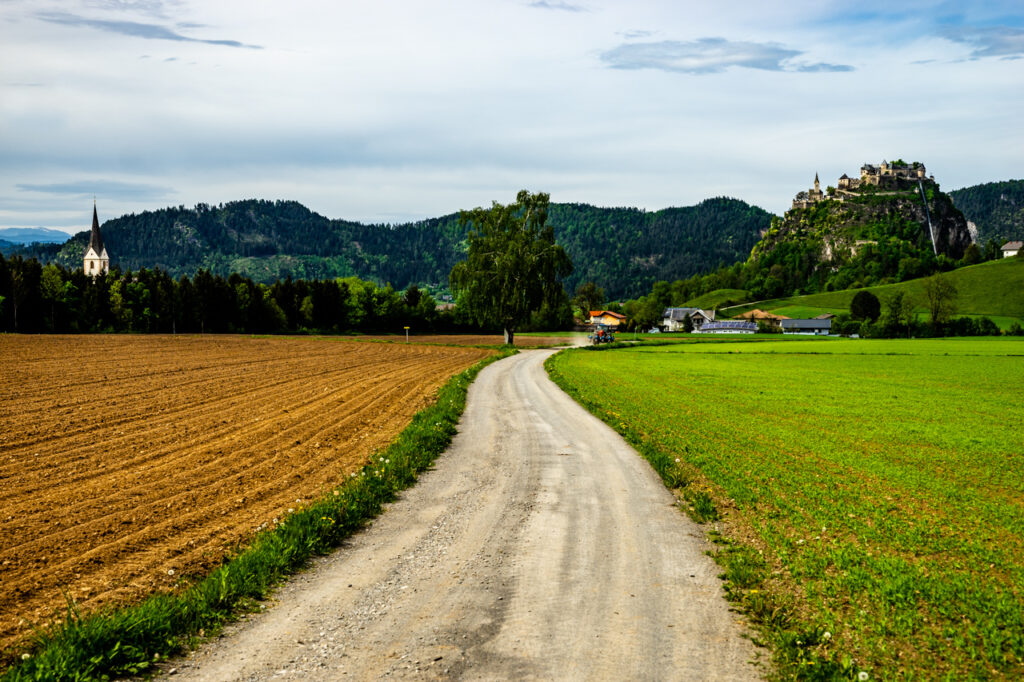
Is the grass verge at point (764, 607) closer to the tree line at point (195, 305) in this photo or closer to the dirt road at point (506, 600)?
the dirt road at point (506, 600)

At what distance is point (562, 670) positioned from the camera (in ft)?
22.6

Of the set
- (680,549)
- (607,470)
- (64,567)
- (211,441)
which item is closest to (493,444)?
(607,470)

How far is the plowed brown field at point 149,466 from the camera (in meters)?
9.81

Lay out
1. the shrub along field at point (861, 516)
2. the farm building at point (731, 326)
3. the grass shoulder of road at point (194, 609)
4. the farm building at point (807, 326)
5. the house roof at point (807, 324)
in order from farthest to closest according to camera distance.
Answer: the farm building at point (731, 326) < the house roof at point (807, 324) < the farm building at point (807, 326) < the shrub along field at point (861, 516) < the grass shoulder of road at point (194, 609)

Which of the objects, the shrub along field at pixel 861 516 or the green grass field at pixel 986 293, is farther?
the green grass field at pixel 986 293

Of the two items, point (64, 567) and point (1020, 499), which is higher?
point (64, 567)

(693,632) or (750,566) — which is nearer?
(693,632)

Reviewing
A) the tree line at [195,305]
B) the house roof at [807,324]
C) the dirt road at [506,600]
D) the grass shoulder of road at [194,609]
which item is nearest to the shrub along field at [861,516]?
the dirt road at [506,600]

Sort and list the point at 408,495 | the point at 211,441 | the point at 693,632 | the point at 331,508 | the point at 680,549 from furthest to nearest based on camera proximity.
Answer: the point at 211,441, the point at 408,495, the point at 331,508, the point at 680,549, the point at 693,632

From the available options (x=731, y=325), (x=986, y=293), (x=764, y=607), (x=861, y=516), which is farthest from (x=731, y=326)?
(x=764, y=607)

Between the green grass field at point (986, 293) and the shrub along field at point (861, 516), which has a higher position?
the green grass field at point (986, 293)

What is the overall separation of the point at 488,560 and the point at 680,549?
10.4ft

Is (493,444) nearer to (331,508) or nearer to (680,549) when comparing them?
(331,508)

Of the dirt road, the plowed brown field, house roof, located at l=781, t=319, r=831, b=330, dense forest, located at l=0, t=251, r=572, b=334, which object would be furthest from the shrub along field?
house roof, located at l=781, t=319, r=831, b=330
